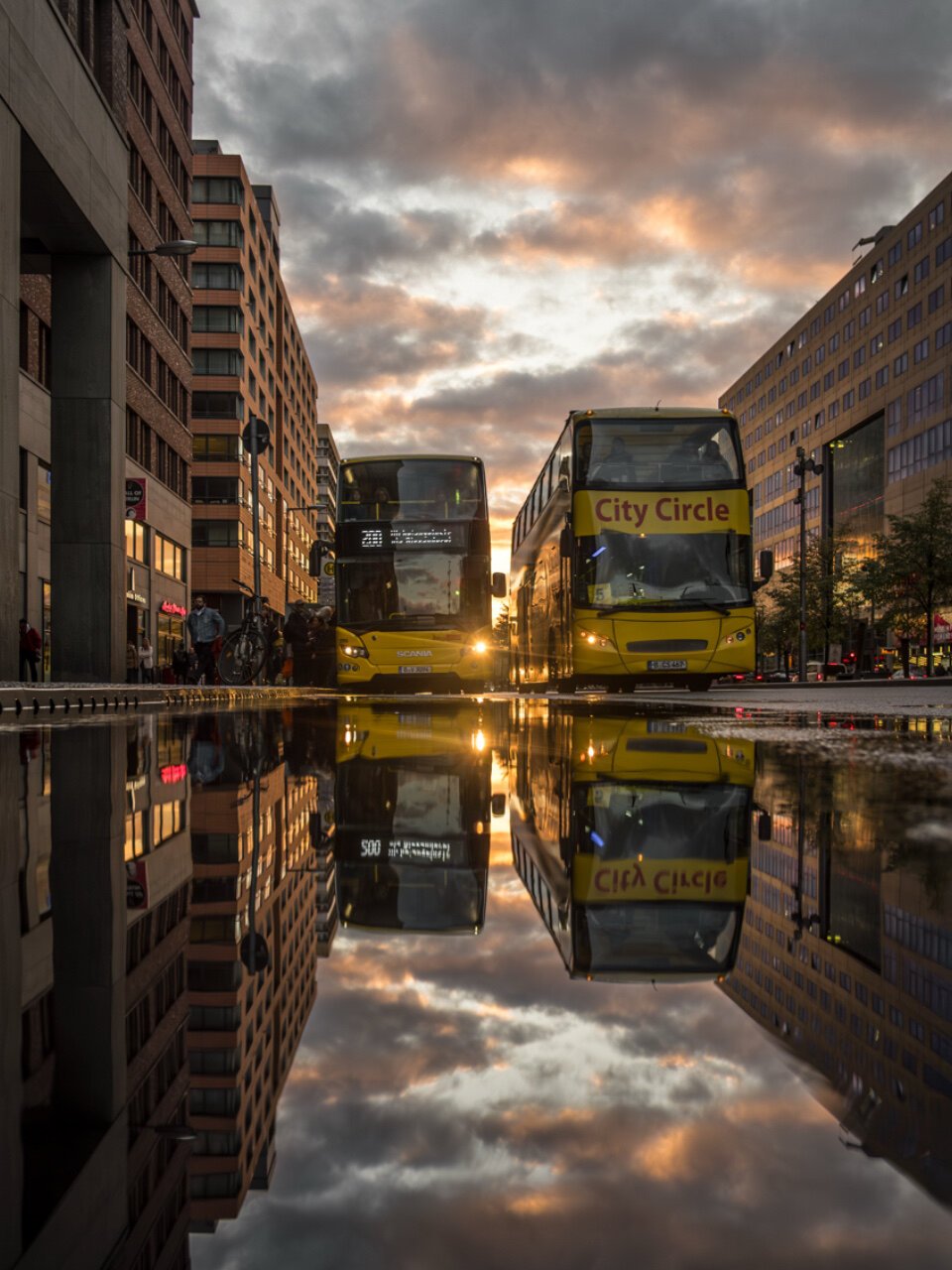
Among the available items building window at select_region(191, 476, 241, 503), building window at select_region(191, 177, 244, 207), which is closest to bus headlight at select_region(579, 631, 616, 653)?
building window at select_region(191, 476, 241, 503)

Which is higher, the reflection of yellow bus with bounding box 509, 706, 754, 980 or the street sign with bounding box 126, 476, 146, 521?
the street sign with bounding box 126, 476, 146, 521

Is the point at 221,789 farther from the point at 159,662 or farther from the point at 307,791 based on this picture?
the point at 159,662

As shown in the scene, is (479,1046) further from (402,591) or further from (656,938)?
(402,591)

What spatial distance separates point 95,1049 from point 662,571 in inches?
767

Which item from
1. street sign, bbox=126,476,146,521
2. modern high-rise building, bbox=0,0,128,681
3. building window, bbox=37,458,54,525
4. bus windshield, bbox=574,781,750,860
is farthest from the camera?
street sign, bbox=126,476,146,521

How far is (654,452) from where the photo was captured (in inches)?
815

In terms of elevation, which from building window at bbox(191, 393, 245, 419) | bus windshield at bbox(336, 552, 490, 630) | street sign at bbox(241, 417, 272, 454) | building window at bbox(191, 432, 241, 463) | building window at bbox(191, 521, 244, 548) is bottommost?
bus windshield at bbox(336, 552, 490, 630)

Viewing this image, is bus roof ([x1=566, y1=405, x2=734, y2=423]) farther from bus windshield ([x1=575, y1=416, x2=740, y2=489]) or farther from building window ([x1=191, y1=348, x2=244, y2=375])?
→ building window ([x1=191, y1=348, x2=244, y2=375])

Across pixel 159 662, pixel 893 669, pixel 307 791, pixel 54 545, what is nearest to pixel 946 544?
pixel 893 669

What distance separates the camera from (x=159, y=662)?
158ft

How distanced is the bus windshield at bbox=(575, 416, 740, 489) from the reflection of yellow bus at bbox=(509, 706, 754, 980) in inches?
601

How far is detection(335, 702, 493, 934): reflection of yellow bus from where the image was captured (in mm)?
2084

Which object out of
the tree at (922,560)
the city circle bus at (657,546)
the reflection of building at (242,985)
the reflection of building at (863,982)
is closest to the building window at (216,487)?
the tree at (922,560)

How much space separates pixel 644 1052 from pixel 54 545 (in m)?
24.1
